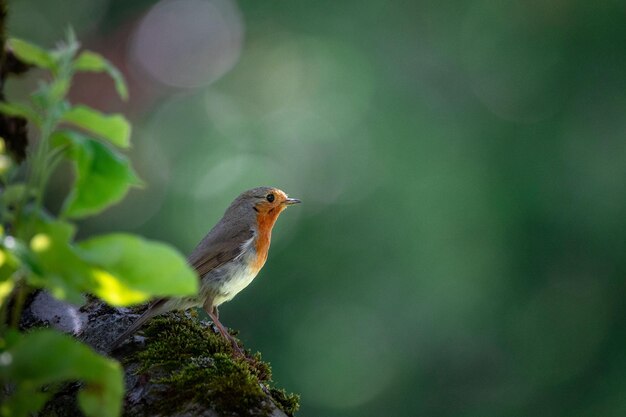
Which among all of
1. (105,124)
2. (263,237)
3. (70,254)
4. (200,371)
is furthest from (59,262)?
(263,237)

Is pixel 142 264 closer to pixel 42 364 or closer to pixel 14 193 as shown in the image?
pixel 42 364

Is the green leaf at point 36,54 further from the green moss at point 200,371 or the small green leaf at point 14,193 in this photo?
the green moss at point 200,371

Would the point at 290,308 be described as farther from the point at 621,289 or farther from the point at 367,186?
the point at 621,289

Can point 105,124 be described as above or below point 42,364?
above

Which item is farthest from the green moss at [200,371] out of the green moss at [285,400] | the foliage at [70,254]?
the foliage at [70,254]

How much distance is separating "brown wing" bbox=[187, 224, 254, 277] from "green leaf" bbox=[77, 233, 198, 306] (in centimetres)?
328

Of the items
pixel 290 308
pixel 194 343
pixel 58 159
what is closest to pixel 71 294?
pixel 58 159

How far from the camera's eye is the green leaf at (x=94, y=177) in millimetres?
1210

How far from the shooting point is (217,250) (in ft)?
14.9

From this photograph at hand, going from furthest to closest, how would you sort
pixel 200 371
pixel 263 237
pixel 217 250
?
pixel 263 237 → pixel 217 250 → pixel 200 371

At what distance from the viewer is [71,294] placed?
1.12m

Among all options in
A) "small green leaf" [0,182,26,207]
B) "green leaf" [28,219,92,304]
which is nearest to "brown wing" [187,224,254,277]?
"small green leaf" [0,182,26,207]

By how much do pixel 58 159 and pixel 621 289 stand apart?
31.6 feet

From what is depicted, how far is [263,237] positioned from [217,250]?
0.37 m
